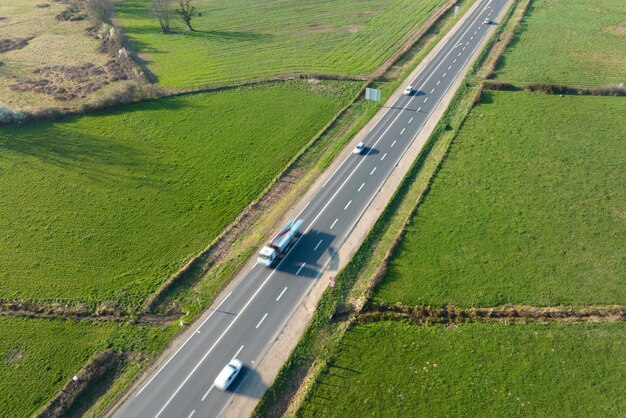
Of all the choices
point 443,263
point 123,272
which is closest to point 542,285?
point 443,263

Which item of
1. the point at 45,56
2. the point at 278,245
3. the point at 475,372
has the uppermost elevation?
the point at 45,56

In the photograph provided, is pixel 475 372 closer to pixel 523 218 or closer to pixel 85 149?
pixel 523 218

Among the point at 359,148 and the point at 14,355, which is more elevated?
the point at 359,148

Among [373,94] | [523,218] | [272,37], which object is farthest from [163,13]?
[523,218]

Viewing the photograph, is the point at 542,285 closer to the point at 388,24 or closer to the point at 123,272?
the point at 123,272

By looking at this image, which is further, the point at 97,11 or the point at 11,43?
the point at 97,11

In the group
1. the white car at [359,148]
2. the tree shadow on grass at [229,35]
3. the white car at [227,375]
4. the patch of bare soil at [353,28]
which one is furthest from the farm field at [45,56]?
the white car at [227,375]

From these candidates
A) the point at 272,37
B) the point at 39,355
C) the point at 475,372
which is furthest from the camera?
the point at 272,37

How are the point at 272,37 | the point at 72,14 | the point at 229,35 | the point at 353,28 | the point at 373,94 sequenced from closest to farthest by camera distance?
the point at 373,94
the point at 272,37
the point at 229,35
the point at 353,28
the point at 72,14
